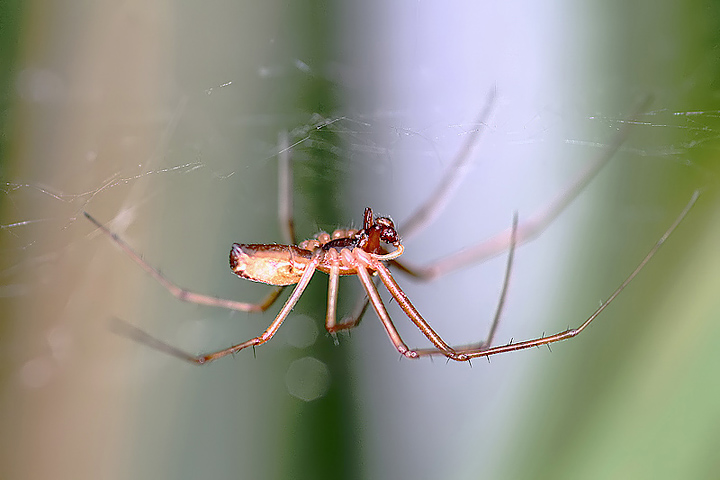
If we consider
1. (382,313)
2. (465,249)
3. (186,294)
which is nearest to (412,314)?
(382,313)

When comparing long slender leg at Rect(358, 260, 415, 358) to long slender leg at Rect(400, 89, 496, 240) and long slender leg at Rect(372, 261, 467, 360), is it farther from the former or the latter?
long slender leg at Rect(400, 89, 496, 240)

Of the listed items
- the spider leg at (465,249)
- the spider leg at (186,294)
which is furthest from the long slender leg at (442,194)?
the spider leg at (186,294)

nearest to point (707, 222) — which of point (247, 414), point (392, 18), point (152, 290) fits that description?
point (392, 18)

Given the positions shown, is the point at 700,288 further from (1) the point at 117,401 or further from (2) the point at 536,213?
(1) the point at 117,401

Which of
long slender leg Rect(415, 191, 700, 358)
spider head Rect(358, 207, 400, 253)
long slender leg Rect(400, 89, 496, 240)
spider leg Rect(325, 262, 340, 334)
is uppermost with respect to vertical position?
long slender leg Rect(400, 89, 496, 240)

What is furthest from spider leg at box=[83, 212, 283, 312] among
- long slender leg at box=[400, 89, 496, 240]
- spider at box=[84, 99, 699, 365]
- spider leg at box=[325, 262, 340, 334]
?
long slender leg at box=[400, 89, 496, 240]

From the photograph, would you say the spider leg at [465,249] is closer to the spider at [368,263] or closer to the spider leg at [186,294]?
the spider at [368,263]

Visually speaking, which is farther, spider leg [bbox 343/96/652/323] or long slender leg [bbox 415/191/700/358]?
spider leg [bbox 343/96/652/323]
